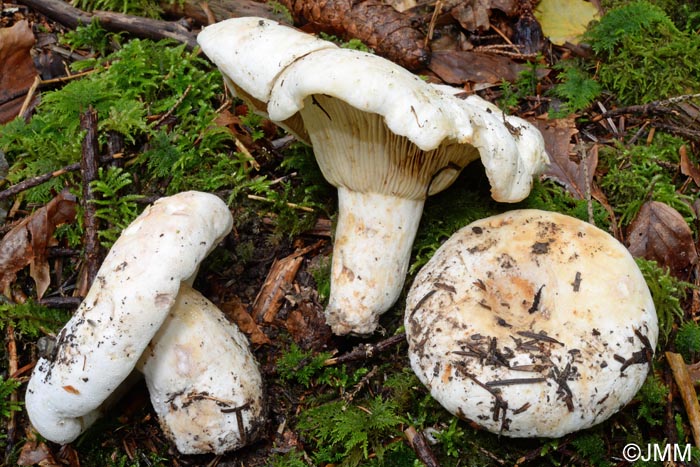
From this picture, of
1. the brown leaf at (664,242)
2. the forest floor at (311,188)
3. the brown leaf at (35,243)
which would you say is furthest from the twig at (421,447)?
the brown leaf at (35,243)

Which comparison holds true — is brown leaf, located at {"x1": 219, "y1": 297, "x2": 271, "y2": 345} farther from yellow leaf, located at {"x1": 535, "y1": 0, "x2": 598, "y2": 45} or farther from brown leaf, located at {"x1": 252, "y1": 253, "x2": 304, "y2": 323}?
yellow leaf, located at {"x1": 535, "y1": 0, "x2": 598, "y2": 45}

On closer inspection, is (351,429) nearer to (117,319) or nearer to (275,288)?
(275,288)

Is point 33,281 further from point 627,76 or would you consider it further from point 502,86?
point 627,76

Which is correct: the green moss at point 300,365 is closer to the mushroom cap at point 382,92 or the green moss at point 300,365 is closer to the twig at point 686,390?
the mushroom cap at point 382,92

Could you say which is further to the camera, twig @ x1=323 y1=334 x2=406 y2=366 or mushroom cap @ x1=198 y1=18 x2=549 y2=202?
twig @ x1=323 y1=334 x2=406 y2=366

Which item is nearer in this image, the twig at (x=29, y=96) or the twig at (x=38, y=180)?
the twig at (x=38, y=180)

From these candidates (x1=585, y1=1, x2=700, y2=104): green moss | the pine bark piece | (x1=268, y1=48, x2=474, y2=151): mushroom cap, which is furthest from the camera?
the pine bark piece

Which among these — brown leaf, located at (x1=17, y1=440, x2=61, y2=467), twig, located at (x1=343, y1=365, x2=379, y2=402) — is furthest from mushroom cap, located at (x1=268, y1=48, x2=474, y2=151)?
brown leaf, located at (x1=17, y1=440, x2=61, y2=467)
